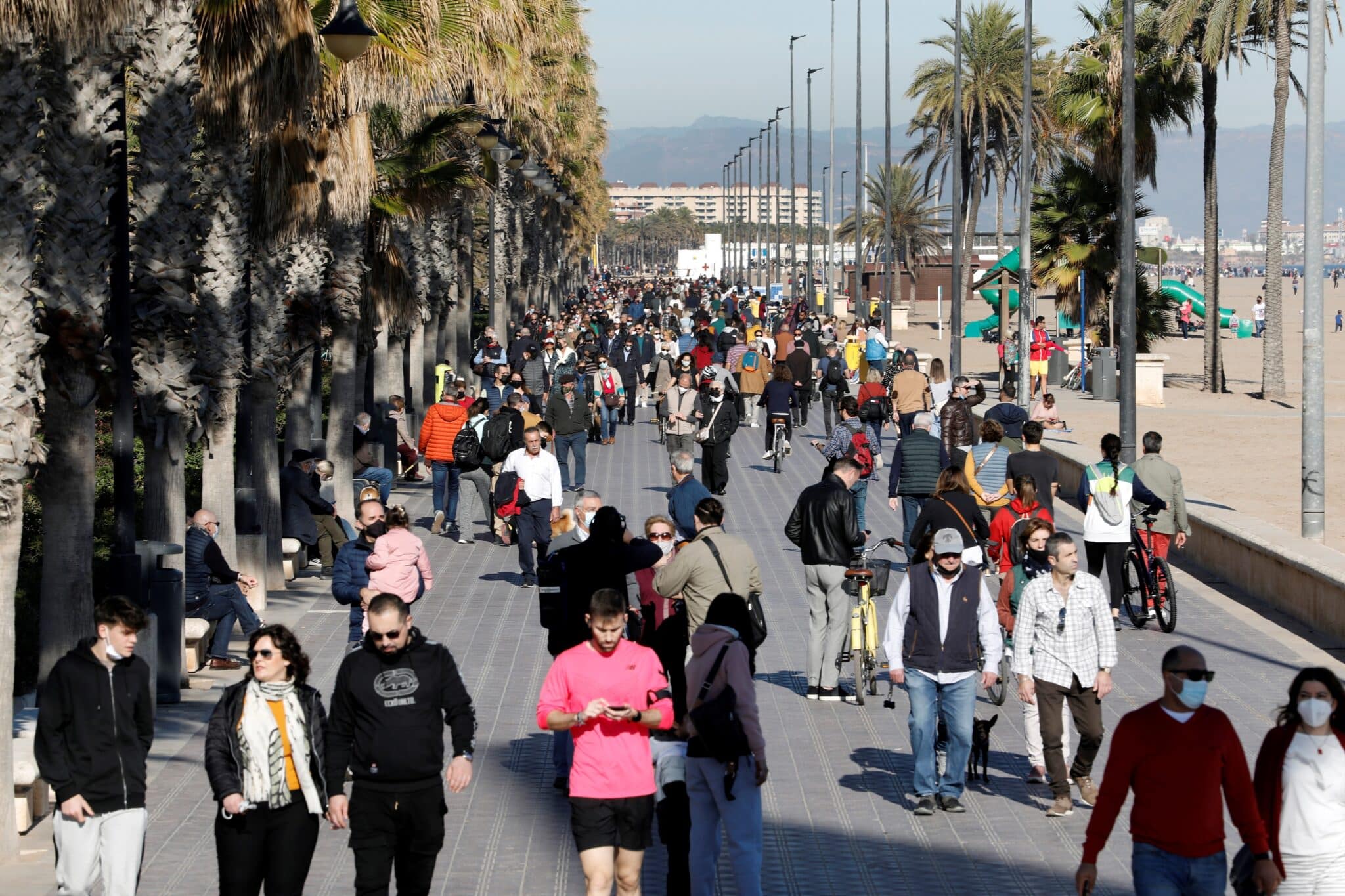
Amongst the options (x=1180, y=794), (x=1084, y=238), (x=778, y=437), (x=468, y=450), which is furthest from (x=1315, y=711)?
(x=1084, y=238)

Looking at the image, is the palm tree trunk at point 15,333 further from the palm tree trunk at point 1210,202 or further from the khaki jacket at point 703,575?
the palm tree trunk at point 1210,202

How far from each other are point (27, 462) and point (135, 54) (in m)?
4.74

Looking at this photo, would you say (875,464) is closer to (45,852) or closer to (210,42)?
(210,42)

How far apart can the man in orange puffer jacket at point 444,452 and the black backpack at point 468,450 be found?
26cm

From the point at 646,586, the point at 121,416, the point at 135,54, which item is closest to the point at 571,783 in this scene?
the point at 646,586

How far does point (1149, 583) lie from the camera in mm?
15000

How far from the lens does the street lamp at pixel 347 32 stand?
41.7 feet

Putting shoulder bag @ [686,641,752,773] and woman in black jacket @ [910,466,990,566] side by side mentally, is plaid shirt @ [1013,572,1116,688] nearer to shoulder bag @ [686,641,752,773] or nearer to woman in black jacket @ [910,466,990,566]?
shoulder bag @ [686,641,752,773]

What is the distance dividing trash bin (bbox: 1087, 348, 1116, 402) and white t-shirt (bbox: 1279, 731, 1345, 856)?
1361 inches

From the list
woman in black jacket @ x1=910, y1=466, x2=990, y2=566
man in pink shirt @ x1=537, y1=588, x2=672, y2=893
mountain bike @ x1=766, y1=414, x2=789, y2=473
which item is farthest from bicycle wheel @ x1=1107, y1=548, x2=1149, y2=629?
mountain bike @ x1=766, y1=414, x2=789, y2=473

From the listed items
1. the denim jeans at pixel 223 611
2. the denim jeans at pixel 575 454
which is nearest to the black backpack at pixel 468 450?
the denim jeans at pixel 575 454

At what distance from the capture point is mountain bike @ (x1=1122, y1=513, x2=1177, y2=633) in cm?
1492

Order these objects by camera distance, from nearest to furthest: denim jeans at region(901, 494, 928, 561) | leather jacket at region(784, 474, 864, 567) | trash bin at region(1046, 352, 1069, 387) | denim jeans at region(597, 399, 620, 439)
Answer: leather jacket at region(784, 474, 864, 567)
denim jeans at region(901, 494, 928, 561)
denim jeans at region(597, 399, 620, 439)
trash bin at region(1046, 352, 1069, 387)

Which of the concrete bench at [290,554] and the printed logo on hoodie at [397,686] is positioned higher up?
the printed logo on hoodie at [397,686]
